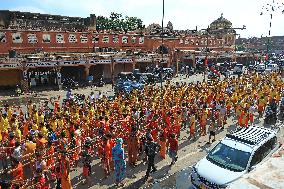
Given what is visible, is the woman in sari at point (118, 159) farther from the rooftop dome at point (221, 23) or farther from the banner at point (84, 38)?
the rooftop dome at point (221, 23)

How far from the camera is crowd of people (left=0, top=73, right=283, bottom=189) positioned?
10.5 metres

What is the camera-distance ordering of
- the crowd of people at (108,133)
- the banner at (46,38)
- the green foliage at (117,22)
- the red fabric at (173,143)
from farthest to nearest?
the green foliage at (117,22) → the banner at (46,38) → the red fabric at (173,143) → the crowd of people at (108,133)

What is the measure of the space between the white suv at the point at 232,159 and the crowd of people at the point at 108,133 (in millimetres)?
2235

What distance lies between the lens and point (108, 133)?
1121 centimetres

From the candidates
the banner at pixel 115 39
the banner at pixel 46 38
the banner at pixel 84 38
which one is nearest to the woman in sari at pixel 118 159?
the banner at pixel 46 38

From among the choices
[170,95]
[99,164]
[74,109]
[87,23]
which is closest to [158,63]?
[87,23]

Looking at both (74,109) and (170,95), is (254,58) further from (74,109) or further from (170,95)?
(74,109)

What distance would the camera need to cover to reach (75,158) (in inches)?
483

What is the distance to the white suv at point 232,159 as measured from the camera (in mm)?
9164

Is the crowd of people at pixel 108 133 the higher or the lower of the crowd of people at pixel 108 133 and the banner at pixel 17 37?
the lower

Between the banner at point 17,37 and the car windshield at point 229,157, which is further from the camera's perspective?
the banner at point 17,37

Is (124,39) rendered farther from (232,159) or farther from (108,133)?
(232,159)

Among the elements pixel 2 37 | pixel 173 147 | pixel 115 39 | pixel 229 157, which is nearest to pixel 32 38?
pixel 2 37

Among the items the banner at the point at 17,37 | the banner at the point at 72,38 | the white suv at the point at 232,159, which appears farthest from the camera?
the banner at the point at 72,38
